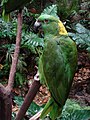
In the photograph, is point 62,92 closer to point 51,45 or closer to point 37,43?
point 51,45

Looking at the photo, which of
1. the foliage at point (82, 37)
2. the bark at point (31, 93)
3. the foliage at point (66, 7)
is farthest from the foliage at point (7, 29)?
the bark at point (31, 93)

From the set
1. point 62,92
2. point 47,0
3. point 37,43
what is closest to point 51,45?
point 62,92

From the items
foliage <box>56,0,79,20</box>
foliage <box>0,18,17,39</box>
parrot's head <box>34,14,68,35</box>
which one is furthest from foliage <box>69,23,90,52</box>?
foliage <box>56,0,79,20</box>

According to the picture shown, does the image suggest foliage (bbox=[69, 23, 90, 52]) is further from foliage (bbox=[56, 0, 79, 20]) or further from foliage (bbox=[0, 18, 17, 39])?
→ foliage (bbox=[56, 0, 79, 20])

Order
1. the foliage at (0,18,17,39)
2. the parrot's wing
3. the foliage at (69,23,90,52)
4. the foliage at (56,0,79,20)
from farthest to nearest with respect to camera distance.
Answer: the foliage at (56,0,79,20)
the foliage at (0,18,17,39)
the foliage at (69,23,90,52)
the parrot's wing

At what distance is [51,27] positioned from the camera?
2.47 ft

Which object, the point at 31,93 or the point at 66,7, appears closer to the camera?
the point at 31,93

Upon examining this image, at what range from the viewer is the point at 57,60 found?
75cm

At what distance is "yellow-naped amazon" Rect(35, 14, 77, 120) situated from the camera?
742 mm

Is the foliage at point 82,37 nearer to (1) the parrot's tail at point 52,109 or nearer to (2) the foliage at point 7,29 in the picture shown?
(2) the foliage at point 7,29

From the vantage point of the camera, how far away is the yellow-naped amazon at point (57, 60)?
2.43 feet

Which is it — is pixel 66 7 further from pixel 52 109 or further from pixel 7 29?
pixel 52 109

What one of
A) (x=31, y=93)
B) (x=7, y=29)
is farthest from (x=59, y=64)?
(x=7, y=29)

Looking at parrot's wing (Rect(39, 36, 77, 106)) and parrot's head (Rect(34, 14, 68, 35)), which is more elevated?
parrot's head (Rect(34, 14, 68, 35))
